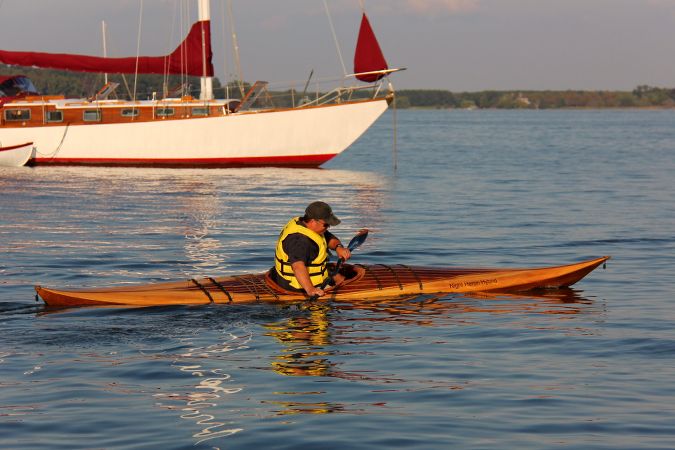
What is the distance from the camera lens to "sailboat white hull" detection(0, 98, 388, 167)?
39.4m

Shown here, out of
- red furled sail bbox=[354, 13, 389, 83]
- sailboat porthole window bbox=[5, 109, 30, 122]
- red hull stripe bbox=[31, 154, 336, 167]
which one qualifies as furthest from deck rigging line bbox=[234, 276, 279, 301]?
sailboat porthole window bbox=[5, 109, 30, 122]

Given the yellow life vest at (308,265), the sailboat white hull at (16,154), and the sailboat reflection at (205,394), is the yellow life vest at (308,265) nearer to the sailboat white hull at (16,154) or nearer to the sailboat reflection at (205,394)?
the sailboat reflection at (205,394)

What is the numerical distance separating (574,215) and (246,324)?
15495 mm

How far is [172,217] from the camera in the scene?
25766 mm

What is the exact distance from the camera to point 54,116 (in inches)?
1615

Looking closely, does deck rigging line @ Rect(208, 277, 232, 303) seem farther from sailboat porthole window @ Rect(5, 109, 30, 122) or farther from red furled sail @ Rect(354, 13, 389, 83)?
sailboat porthole window @ Rect(5, 109, 30, 122)

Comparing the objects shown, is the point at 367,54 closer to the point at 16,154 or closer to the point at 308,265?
the point at 16,154

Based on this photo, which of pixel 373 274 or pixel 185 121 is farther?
pixel 185 121

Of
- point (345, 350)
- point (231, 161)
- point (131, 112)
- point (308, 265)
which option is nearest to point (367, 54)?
point (231, 161)

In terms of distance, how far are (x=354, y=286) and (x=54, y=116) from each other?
98.8ft

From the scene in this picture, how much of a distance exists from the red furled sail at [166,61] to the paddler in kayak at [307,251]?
1033 inches

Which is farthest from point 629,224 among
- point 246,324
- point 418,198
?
point 246,324

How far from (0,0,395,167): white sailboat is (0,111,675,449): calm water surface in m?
14.8

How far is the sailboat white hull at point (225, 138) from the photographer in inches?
1553
